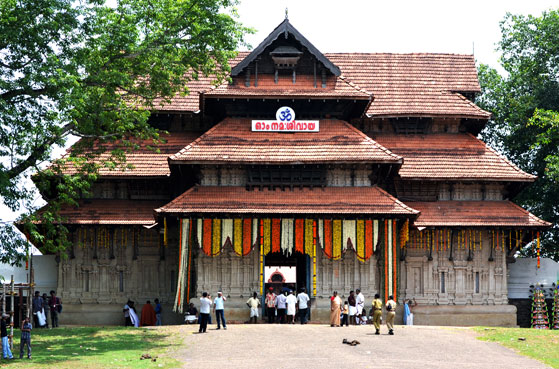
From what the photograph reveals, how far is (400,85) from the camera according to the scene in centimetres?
4369

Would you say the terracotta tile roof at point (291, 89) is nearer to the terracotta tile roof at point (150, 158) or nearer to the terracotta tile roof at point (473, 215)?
the terracotta tile roof at point (150, 158)

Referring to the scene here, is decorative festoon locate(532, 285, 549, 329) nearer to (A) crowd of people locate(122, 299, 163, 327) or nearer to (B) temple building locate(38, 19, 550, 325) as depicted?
(B) temple building locate(38, 19, 550, 325)

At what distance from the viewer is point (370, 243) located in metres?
36.1

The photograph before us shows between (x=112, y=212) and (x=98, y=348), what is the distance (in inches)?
459

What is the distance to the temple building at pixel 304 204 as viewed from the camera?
3597cm

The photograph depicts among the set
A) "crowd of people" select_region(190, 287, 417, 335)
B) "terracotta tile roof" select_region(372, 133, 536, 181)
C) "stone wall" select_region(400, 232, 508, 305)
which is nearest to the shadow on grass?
"crowd of people" select_region(190, 287, 417, 335)

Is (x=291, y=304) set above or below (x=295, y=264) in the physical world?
below

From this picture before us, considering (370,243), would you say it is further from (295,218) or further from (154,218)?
(154,218)

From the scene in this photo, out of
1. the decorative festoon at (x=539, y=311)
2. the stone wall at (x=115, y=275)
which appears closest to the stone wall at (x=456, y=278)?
the decorative festoon at (x=539, y=311)

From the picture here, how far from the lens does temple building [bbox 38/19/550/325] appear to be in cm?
3597

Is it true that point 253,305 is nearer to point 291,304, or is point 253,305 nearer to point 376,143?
point 291,304

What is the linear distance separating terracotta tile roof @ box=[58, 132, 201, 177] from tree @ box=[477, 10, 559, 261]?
741 inches

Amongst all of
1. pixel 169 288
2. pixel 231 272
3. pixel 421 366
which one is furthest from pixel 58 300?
pixel 421 366

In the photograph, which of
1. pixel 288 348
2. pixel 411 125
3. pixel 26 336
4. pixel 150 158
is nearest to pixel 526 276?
pixel 411 125
